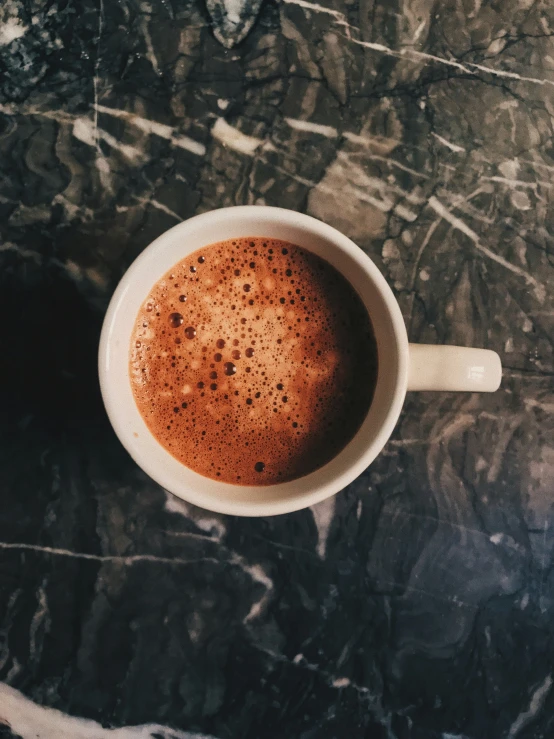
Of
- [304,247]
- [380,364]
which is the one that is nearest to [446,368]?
[380,364]

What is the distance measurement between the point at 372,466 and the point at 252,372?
0.79 ft

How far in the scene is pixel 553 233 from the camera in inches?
33.5

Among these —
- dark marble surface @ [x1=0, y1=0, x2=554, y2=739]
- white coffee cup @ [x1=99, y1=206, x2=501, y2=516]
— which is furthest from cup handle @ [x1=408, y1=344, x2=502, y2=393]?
dark marble surface @ [x1=0, y1=0, x2=554, y2=739]

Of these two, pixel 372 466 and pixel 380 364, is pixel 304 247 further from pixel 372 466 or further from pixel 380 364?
pixel 372 466

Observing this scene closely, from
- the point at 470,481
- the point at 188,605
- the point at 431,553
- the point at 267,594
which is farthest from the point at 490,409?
the point at 188,605

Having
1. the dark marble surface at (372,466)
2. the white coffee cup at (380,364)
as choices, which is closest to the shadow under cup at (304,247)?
the white coffee cup at (380,364)

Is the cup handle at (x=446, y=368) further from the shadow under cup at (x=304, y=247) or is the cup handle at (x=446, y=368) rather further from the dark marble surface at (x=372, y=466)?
the dark marble surface at (x=372, y=466)

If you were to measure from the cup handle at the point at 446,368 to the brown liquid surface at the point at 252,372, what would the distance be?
0.08 m

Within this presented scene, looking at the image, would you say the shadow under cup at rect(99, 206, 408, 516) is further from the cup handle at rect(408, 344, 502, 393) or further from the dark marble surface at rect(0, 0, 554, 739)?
the dark marble surface at rect(0, 0, 554, 739)

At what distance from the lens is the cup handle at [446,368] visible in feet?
2.12

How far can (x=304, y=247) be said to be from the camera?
2.29ft

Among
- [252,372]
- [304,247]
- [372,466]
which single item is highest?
[304,247]

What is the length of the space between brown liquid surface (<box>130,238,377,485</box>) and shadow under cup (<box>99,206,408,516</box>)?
32 millimetres

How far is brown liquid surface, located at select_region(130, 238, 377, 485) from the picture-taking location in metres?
0.72
